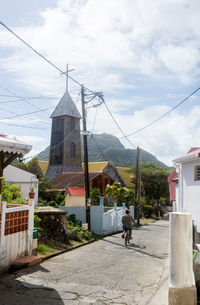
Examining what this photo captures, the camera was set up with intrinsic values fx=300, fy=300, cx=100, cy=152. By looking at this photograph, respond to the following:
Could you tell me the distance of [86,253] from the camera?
11.9m

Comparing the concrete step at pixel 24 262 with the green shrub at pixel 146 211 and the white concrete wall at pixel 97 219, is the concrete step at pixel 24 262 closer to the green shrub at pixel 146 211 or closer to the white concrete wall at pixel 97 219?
the white concrete wall at pixel 97 219

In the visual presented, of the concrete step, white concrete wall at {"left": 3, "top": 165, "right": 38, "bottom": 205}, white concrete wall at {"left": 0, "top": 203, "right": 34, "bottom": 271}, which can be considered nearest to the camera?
white concrete wall at {"left": 0, "top": 203, "right": 34, "bottom": 271}

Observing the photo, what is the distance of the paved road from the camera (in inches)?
245

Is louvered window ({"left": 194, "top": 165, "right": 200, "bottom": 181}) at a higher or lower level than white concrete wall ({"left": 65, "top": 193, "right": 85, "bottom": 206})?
higher

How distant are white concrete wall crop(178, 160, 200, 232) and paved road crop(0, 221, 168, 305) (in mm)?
3364

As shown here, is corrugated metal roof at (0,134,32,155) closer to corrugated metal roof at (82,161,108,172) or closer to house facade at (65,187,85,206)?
house facade at (65,187,85,206)

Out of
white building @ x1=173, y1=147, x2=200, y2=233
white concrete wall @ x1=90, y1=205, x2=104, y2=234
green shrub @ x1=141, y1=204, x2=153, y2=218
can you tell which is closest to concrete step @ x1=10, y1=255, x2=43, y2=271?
white building @ x1=173, y1=147, x2=200, y2=233

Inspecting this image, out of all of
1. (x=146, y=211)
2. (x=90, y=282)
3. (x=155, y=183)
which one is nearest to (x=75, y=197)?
(x=90, y=282)

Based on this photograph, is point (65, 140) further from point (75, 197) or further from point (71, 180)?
point (75, 197)

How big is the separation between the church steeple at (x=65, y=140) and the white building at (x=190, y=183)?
3417cm

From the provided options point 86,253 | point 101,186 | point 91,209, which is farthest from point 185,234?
point 101,186

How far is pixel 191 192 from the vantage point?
14203 millimetres

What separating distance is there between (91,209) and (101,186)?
18.1 meters

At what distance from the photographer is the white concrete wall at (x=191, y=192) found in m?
13.6
